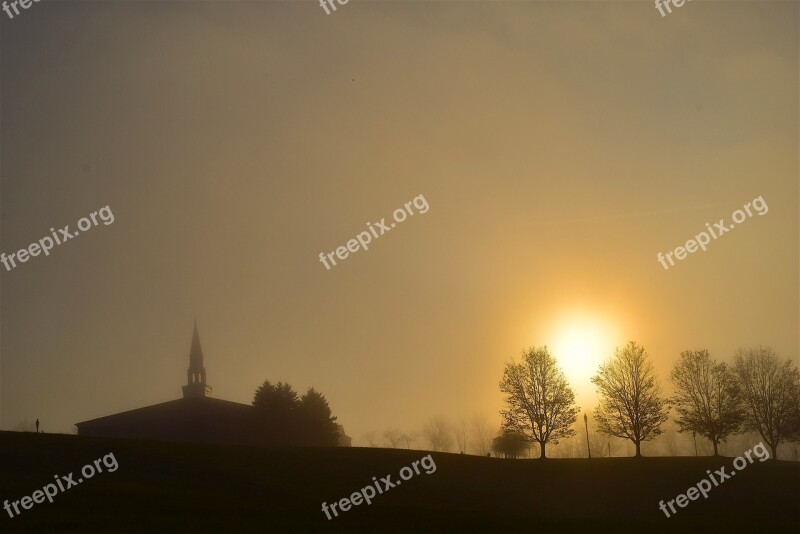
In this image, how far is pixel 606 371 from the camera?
82.6 m

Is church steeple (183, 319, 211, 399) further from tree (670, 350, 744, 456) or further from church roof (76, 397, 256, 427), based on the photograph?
tree (670, 350, 744, 456)

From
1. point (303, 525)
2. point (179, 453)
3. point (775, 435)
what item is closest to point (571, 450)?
point (775, 435)

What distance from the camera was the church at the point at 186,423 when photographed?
95250 mm

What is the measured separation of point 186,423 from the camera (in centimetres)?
9738

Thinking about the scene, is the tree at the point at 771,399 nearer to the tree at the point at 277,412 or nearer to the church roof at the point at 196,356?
the tree at the point at 277,412

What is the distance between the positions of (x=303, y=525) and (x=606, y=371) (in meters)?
50.4

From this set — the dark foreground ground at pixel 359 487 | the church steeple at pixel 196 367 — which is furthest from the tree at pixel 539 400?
the church steeple at pixel 196 367

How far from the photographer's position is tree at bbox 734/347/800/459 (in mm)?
83262

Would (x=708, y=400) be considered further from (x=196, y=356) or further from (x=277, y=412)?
(x=196, y=356)

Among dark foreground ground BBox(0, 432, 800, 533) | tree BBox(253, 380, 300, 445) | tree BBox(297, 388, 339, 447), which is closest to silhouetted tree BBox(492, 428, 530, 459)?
tree BBox(297, 388, 339, 447)

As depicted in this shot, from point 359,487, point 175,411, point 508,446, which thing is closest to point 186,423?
point 175,411

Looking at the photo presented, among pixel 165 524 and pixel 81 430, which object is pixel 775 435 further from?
pixel 81 430

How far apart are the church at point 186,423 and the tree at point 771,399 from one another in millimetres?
58891

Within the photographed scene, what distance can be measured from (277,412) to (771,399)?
59.3 m
